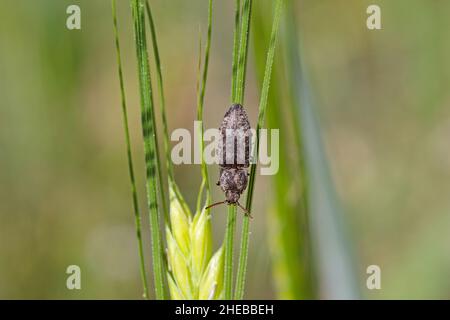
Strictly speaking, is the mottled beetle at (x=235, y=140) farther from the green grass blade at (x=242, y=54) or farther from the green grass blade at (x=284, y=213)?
the green grass blade at (x=284, y=213)

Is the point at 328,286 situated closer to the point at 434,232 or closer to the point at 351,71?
the point at 434,232

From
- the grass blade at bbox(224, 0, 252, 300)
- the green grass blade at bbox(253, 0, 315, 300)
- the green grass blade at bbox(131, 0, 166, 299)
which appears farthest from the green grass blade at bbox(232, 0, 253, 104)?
the green grass blade at bbox(253, 0, 315, 300)

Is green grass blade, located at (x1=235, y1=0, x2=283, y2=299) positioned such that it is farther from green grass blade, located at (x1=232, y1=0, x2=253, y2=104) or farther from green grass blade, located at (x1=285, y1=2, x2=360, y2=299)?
green grass blade, located at (x1=285, y1=2, x2=360, y2=299)

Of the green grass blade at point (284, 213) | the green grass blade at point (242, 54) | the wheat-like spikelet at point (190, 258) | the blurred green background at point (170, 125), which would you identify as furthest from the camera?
the blurred green background at point (170, 125)

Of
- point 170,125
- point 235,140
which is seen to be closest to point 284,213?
point 235,140

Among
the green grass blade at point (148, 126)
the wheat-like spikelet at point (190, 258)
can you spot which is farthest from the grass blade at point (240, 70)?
the wheat-like spikelet at point (190, 258)

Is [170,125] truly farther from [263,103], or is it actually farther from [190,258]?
[263,103]
